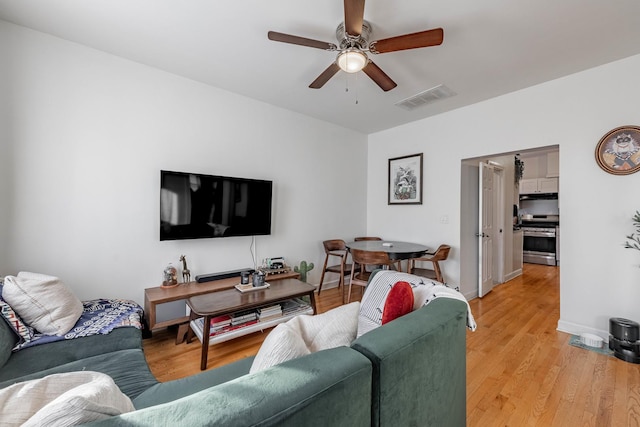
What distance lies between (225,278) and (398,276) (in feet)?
6.48

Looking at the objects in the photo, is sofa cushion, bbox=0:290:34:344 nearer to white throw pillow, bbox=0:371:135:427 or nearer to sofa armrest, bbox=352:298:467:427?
white throw pillow, bbox=0:371:135:427

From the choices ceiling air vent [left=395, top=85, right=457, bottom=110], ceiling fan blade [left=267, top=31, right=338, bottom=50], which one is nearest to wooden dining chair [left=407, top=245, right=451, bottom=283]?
ceiling air vent [left=395, top=85, right=457, bottom=110]

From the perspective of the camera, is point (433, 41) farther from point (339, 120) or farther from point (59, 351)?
point (59, 351)

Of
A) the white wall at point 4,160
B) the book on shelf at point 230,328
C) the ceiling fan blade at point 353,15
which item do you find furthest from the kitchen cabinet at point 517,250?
the white wall at point 4,160

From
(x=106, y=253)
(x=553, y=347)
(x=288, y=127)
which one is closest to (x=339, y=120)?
(x=288, y=127)

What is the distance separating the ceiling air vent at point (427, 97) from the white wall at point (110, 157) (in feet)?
5.59

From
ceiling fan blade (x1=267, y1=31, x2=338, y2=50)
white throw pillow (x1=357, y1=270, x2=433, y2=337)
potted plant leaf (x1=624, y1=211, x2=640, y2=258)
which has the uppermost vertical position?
ceiling fan blade (x1=267, y1=31, x2=338, y2=50)

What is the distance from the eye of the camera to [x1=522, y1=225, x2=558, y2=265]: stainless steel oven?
559 cm

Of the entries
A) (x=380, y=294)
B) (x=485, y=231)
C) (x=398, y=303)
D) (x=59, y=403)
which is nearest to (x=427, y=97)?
(x=485, y=231)

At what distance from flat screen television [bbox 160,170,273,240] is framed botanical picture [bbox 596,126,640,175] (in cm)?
348

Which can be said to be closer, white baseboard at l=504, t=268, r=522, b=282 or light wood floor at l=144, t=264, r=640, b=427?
light wood floor at l=144, t=264, r=640, b=427

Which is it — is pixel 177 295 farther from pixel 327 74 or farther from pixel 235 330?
pixel 327 74

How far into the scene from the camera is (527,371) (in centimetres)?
202

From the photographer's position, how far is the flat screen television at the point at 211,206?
8.54 ft
